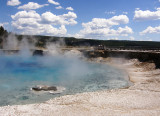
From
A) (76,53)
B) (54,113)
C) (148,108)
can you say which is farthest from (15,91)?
(76,53)

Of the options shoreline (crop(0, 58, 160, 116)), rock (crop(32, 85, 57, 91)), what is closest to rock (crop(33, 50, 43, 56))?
rock (crop(32, 85, 57, 91))

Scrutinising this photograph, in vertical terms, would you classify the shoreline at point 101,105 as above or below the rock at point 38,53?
below

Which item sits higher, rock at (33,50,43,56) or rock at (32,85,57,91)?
rock at (33,50,43,56)

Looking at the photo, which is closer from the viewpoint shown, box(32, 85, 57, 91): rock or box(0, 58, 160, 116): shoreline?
box(0, 58, 160, 116): shoreline

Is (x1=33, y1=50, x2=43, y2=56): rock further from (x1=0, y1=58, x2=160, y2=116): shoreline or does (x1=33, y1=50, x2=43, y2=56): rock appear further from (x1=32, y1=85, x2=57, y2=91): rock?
(x1=0, y1=58, x2=160, y2=116): shoreline

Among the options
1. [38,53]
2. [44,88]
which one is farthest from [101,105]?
[38,53]

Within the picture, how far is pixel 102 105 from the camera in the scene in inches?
490

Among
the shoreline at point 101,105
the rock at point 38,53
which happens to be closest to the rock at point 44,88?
the shoreline at point 101,105

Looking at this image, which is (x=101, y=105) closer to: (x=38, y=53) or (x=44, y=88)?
(x=44, y=88)

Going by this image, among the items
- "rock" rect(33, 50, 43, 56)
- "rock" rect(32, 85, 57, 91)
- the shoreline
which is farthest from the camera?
"rock" rect(33, 50, 43, 56)

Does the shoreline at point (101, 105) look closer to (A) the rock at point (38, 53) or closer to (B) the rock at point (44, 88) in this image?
(B) the rock at point (44, 88)

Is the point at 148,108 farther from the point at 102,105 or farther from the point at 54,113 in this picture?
the point at 54,113

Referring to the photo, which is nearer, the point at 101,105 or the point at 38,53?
the point at 101,105

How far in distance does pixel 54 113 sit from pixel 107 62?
2365 centimetres
